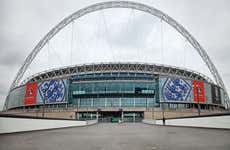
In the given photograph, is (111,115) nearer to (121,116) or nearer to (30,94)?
(121,116)

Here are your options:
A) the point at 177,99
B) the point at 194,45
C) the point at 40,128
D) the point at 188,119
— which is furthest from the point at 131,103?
the point at 40,128

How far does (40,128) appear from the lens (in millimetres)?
18281

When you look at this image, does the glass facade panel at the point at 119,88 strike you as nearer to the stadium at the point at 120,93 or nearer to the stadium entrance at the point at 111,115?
the stadium at the point at 120,93

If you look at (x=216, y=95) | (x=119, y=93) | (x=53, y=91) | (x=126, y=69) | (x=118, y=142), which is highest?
(x=126, y=69)

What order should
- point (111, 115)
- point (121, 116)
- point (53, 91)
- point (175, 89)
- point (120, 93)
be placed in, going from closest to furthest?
1. point (175, 89)
2. point (121, 116)
3. point (120, 93)
4. point (53, 91)
5. point (111, 115)

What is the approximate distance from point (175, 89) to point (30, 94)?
183ft

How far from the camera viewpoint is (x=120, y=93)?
6744 cm

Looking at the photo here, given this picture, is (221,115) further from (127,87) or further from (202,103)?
(202,103)

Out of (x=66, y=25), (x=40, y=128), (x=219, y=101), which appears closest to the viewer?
(x=40, y=128)

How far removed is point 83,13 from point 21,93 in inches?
1682

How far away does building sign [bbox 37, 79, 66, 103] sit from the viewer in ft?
222

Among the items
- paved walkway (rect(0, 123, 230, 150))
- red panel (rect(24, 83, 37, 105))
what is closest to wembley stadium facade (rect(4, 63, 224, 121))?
red panel (rect(24, 83, 37, 105))

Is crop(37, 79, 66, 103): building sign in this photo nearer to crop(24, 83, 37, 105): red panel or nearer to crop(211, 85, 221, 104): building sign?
crop(24, 83, 37, 105): red panel

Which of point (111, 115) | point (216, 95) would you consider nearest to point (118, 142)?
point (111, 115)
